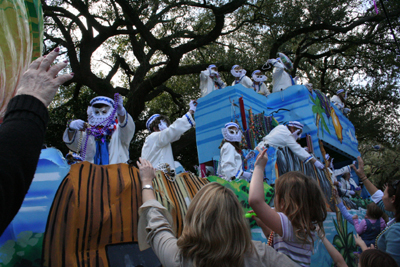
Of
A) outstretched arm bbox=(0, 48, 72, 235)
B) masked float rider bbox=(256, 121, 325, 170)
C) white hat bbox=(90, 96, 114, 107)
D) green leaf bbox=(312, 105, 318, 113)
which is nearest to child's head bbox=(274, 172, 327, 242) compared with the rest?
A: outstretched arm bbox=(0, 48, 72, 235)

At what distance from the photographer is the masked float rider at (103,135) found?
14.3ft

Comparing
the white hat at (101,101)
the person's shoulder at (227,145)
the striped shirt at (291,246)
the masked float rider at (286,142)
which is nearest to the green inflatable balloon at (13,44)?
the striped shirt at (291,246)

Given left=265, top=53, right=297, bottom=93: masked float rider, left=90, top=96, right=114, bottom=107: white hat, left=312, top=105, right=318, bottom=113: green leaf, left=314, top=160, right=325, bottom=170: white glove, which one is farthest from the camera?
left=265, top=53, right=297, bottom=93: masked float rider

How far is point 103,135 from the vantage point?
450 centimetres

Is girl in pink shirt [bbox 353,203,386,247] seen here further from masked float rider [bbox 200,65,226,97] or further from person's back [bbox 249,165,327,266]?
masked float rider [bbox 200,65,226,97]

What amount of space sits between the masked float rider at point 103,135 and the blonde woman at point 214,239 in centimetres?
285

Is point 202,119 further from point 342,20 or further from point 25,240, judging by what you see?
point 342,20

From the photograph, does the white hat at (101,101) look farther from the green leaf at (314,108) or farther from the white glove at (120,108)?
the green leaf at (314,108)

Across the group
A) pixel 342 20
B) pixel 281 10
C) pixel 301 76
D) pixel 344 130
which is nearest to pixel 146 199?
pixel 344 130

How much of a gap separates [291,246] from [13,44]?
1.85 m

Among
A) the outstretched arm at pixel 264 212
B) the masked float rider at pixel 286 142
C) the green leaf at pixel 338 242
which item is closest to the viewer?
the outstretched arm at pixel 264 212

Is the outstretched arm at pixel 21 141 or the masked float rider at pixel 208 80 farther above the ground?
the masked float rider at pixel 208 80

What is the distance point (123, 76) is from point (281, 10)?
7.74 metres

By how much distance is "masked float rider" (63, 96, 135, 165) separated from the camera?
435cm
